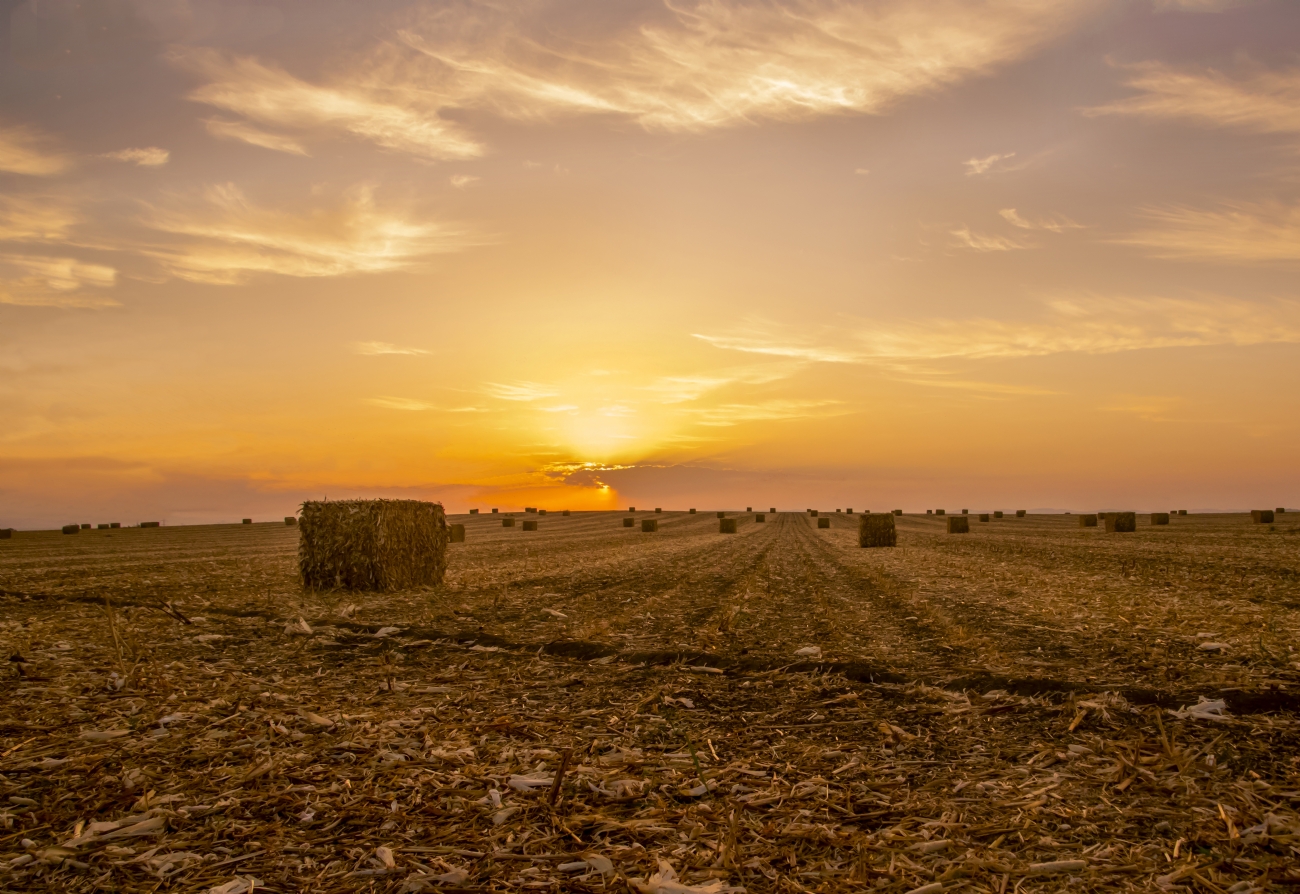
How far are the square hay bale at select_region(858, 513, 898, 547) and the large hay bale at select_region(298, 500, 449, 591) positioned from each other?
66.0 ft

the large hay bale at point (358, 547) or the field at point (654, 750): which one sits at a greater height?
the large hay bale at point (358, 547)

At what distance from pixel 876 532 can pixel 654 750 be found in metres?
26.7

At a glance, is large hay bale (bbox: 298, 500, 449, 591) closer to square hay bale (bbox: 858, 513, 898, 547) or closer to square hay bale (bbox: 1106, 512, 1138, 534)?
square hay bale (bbox: 858, 513, 898, 547)

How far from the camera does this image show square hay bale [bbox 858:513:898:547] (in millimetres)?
30391

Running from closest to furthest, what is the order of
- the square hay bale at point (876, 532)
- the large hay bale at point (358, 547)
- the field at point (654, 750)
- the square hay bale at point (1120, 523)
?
the field at point (654, 750) → the large hay bale at point (358, 547) → the square hay bale at point (876, 532) → the square hay bale at point (1120, 523)

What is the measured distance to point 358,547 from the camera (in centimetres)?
A: 1555

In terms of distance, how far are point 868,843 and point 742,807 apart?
0.82 meters

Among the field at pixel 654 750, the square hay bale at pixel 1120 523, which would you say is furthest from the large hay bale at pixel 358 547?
the square hay bale at pixel 1120 523

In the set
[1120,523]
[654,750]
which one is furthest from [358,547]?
[1120,523]

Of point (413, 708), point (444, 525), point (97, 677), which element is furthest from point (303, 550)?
point (413, 708)

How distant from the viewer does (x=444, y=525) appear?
17438 mm

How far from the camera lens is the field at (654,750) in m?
3.94

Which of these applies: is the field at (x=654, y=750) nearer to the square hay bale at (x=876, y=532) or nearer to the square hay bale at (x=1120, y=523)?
the square hay bale at (x=876, y=532)

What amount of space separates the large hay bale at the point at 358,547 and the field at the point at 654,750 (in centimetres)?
363
